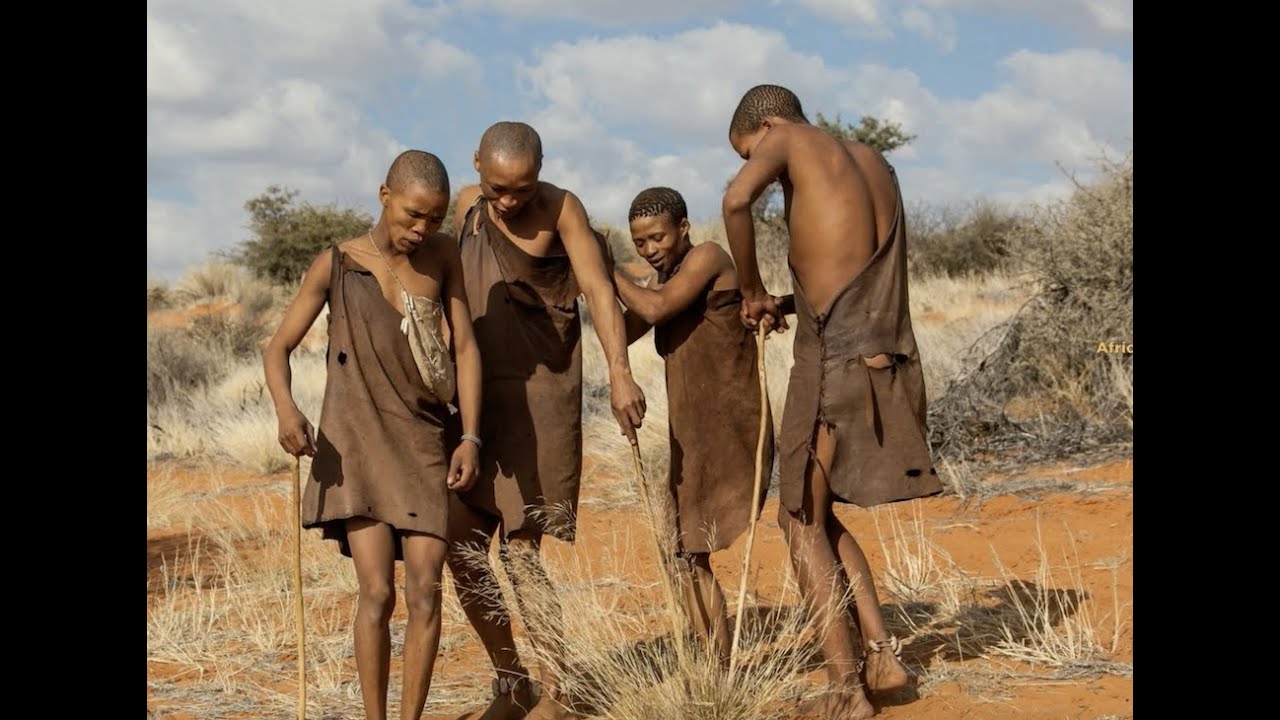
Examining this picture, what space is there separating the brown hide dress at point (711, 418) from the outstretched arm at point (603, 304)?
0.43 meters

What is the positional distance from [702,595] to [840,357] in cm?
109

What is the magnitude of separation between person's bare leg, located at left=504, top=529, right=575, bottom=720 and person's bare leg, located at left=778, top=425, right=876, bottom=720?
2.83 feet

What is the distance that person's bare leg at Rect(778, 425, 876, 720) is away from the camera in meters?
4.61

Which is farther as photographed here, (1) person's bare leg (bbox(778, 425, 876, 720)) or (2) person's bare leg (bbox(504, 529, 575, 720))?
(1) person's bare leg (bbox(778, 425, 876, 720))

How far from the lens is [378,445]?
4.30 metres

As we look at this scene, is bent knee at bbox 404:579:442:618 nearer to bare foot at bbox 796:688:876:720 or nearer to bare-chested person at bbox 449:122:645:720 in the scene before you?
bare-chested person at bbox 449:122:645:720

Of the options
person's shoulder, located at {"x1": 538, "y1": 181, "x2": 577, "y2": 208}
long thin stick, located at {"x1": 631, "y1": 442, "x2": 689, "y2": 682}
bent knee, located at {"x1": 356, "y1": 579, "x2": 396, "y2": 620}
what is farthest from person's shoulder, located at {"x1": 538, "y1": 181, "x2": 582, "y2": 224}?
bent knee, located at {"x1": 356, "y1": 579, "x2": 396, "y2": 620}

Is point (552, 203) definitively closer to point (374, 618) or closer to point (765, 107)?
point (765, 107)

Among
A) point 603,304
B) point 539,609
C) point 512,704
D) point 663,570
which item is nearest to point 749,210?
point 603,304

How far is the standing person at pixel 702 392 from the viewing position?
4.94 m

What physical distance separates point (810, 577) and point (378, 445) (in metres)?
1.56

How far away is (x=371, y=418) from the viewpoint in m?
4.33

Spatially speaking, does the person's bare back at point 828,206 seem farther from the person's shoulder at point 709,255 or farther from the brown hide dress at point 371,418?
the brown hide dress at point 371,418
